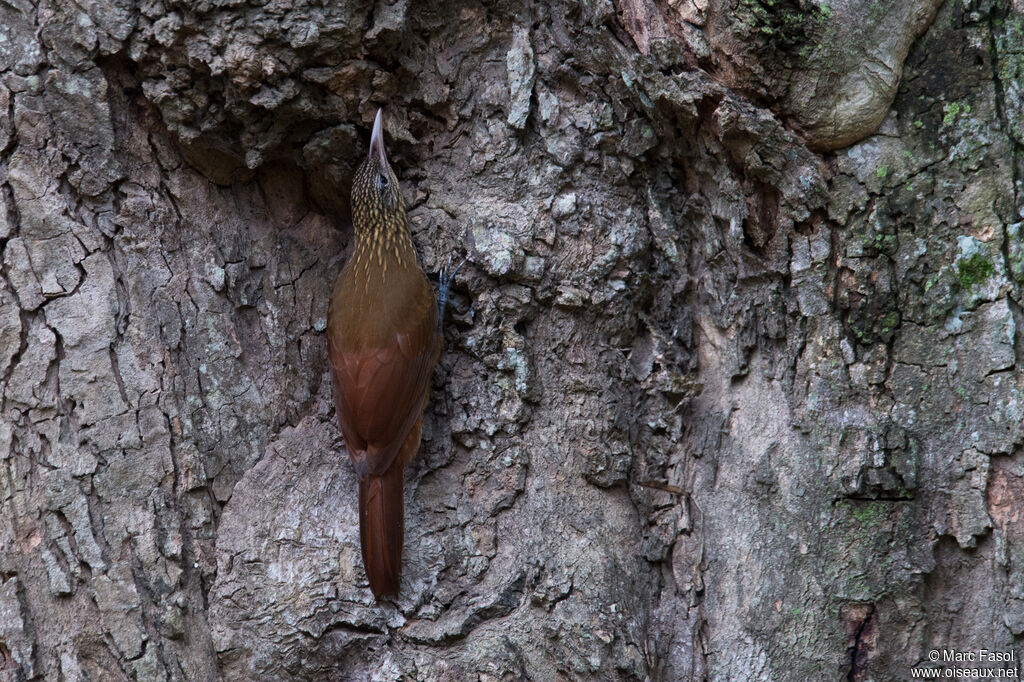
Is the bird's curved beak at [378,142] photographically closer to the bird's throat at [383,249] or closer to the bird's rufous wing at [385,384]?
the bird's throat at [383,249]

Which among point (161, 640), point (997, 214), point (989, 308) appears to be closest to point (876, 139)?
point (997, 214)

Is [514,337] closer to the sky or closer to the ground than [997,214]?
closer to the ground

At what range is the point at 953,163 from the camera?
2.24m

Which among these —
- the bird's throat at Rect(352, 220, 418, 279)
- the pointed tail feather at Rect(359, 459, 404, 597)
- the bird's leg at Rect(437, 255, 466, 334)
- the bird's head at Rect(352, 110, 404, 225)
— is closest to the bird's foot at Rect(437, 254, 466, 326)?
the bird's leg at Rect(437, 255, 466, 334)

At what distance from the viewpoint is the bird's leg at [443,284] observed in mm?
2663

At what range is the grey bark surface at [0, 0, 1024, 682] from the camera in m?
2.24

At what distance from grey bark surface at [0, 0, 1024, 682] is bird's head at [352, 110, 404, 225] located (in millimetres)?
115

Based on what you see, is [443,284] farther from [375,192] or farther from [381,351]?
[375,192]

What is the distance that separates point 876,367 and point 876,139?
2.11 ft

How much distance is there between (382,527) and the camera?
242cm

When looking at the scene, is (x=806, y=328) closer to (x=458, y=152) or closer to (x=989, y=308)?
(x=989, y=308)

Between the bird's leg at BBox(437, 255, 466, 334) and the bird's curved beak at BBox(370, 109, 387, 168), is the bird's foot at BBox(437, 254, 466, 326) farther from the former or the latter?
the bird's curved beak at BBox(370, 109, 387, 168)

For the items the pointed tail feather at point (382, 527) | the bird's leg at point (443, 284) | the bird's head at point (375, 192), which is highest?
the bird's head at point (375, 192)

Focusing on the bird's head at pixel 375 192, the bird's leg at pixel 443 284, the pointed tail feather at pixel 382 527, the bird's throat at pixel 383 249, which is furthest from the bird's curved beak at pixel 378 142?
the pointed tail feather at pixel 382 527
